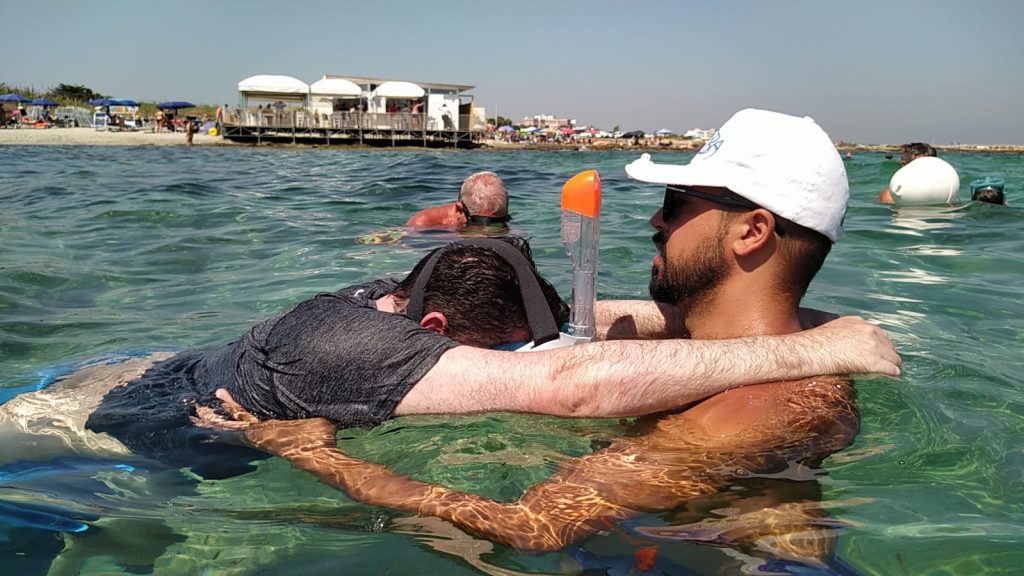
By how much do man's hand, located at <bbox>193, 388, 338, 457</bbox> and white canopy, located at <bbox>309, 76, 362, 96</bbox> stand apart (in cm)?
3783

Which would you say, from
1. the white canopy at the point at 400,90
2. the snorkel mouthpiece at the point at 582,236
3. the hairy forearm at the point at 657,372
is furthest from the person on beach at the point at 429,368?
the white canopy at the point at 400,90

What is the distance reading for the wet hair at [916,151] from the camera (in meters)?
12.2

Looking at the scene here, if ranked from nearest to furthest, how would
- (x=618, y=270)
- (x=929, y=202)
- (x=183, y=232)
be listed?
1. (x=618, y=270)
2. (x=183, y=232)
3. (x=929, y=202)

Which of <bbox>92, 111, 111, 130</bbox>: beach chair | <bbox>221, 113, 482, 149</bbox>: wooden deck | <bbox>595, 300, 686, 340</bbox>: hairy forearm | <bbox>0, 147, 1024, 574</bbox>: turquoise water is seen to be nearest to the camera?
<bbox>0, 147, 1024, 574</bbox>: turquoise water

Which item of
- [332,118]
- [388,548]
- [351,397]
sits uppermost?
[332,118]

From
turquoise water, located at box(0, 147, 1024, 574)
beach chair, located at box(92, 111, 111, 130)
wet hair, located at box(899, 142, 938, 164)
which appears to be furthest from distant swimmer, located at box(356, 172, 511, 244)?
beach chair, located at box(92, 111, 111, 130)

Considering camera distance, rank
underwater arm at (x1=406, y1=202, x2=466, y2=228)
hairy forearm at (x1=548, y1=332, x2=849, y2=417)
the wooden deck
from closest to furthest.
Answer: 1. hairy forearm at (x1=548, y1=332, x2=849, y2=417)
2. underwater arm at (x1=406, y1=202, x2=466, y2=228)
3. the wooden deck

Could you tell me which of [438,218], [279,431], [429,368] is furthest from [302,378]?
[438,218]

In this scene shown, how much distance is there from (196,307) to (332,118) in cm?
3345

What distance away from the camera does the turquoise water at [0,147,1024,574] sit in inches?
81.0

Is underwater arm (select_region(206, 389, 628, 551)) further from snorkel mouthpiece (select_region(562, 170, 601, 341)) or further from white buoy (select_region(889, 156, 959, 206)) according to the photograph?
white buoy (select_region(889, 156, 959, 206))

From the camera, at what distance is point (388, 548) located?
208 centimetres

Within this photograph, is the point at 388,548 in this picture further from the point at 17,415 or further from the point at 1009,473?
the point at 1009,473

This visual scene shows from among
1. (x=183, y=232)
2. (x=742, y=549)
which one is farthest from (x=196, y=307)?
(x=742, y=549)
